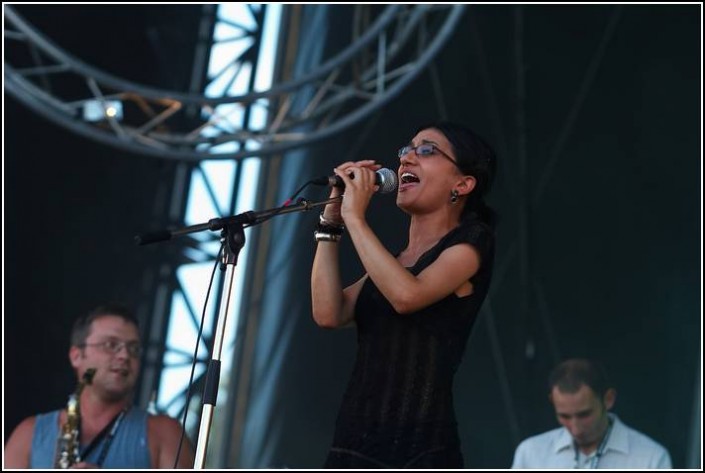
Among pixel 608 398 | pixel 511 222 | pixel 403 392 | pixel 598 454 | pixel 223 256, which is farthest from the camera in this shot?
pixel 511 222

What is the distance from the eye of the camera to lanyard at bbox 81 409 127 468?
3764 mm

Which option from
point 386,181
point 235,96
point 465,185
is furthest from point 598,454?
point 235,96

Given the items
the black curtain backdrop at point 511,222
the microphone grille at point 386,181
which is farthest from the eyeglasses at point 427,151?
the black curtain backdrop at point 511,222

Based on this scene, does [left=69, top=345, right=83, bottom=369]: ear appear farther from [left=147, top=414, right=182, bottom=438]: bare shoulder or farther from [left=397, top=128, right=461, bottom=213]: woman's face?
[left=397, top=128, right=461, bottom=213]: woman's face

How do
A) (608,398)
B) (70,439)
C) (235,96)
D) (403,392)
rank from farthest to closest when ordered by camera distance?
(235,96) → (608,398) → (70,439) → (403,392)

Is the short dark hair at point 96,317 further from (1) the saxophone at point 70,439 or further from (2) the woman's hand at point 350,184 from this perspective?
(2) the woman's hand at point 350,184

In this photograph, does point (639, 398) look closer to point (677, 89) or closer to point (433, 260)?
point (677, 89)

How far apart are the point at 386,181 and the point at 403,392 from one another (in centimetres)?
41

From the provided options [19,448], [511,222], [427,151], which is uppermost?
[511,222]

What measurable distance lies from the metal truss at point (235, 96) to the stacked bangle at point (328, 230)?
3404 mm

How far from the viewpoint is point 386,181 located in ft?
7.73

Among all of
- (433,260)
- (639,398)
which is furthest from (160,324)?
(433,260)

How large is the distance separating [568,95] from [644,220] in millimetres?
803

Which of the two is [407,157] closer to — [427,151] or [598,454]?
[427,151]
